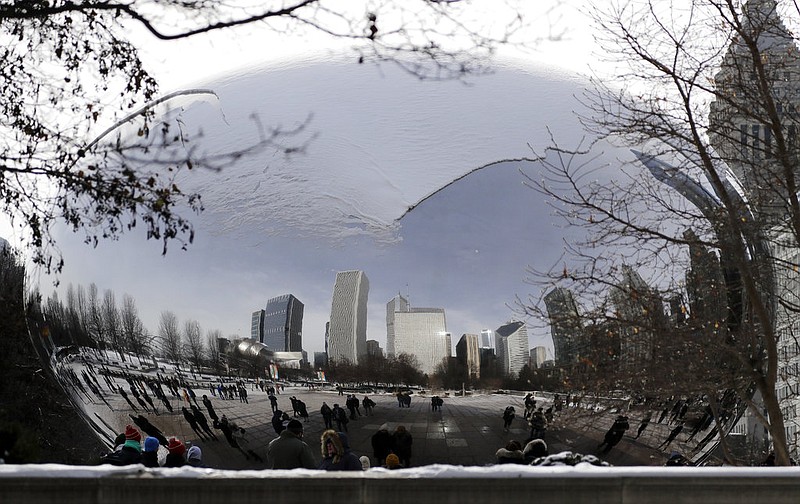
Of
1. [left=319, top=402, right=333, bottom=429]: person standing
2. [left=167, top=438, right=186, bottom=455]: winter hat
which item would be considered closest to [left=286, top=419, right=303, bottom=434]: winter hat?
[left=319, top=402, right=333, bottom=429]: person standing

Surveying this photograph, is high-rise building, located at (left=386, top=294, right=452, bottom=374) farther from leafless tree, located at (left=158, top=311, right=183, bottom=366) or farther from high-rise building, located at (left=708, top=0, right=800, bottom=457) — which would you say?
high-rise building, located at (left=708, top=0, right=800, bottom=457)

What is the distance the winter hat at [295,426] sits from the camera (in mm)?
5777

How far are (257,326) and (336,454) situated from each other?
1.12 m

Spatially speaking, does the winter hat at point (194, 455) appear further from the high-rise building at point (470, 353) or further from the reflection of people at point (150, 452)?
the high-rise building at point (470, 353)

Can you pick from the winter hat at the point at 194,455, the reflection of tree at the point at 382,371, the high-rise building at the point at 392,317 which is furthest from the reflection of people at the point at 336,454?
the winter hat at the point at 194,455

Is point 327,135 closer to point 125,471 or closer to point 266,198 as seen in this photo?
point 266,198

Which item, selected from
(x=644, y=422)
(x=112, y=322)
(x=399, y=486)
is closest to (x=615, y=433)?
(x=644, y=422)

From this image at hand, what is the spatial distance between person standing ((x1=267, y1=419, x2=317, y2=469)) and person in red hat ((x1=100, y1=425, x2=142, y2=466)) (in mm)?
1125

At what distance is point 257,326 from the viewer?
5.86 m

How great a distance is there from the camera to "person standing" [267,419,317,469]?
561 centimetres

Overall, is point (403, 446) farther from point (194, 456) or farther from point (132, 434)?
point (132, 434)

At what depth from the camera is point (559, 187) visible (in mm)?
6254

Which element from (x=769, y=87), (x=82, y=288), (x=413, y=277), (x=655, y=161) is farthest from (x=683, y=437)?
(x=82, y=288)

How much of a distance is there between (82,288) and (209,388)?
1463 mm
